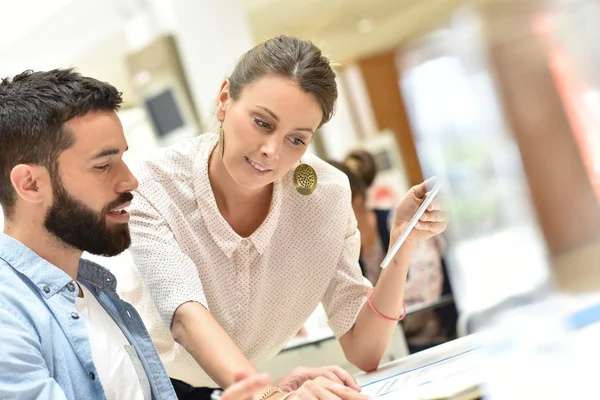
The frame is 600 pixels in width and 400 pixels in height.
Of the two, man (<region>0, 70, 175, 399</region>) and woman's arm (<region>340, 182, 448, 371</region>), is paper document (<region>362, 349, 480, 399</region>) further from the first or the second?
man (<region>0, 70, 175, 399</region>)

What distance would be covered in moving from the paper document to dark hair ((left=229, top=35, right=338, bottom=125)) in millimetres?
502

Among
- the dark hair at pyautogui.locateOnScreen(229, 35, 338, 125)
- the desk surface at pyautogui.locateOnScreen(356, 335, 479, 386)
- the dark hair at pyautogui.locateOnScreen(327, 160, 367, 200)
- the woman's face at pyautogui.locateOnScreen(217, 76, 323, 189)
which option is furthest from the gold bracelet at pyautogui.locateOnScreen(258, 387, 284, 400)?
the dark hair at pyautogui.locateOnScreen(327, 160, 367, 200)

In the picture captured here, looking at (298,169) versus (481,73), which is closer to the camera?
(481,73)

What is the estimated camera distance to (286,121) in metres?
1.31

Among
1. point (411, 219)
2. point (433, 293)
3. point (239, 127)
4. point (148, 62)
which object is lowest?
point (433, 293)

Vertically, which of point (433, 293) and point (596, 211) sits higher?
point (596, 211)

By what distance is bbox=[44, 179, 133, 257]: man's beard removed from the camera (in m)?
1.10

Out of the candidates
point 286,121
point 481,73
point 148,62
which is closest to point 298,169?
point 286,121

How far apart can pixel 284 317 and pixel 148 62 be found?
294cm

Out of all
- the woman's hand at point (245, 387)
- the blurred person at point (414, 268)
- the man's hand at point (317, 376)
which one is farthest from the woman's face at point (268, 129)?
the blurred person at point (414, 268)

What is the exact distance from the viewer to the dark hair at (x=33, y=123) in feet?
3.56

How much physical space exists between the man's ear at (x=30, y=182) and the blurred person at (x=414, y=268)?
189 cm

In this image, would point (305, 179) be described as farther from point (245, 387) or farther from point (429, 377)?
point (245, 387)

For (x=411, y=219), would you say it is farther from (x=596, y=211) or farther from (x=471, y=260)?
(x=596, y=211)
